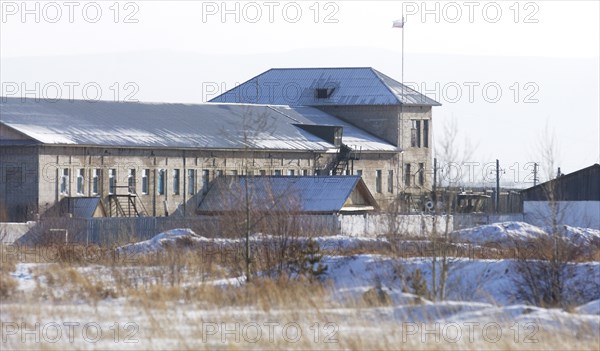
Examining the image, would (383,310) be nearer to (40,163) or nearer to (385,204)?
(40,163)

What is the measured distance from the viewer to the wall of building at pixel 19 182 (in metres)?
49.5

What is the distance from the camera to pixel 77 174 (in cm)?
5131

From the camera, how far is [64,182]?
5094 cm

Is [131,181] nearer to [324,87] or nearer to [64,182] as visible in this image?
[64,182]

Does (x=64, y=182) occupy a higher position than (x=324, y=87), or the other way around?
(x=324, y=87)

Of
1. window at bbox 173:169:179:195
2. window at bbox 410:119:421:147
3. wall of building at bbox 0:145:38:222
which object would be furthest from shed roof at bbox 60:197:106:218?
window at bbox 410:119:421:147


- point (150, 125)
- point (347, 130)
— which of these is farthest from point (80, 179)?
point (347, 130)

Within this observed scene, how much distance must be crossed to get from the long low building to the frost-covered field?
11.7 metres

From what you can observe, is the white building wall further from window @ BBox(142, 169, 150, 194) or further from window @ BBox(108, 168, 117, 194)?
window @ BBox(108, 168, 117, 194)

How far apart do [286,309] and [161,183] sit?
36.3 meters

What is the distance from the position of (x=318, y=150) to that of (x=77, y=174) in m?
15.4

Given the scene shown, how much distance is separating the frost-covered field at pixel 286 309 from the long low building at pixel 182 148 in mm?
11712

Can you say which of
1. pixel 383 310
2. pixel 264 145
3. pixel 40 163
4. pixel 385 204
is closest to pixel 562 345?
pixel 383 310

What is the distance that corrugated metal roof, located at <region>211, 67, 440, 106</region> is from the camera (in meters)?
74.7
